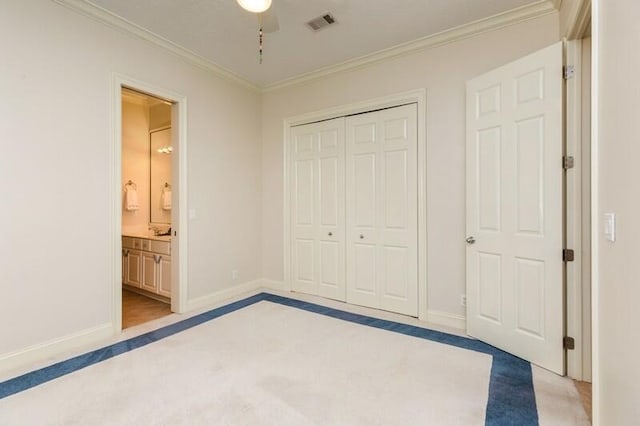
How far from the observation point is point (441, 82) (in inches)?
124

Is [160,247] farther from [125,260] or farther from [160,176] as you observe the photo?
[160,176]

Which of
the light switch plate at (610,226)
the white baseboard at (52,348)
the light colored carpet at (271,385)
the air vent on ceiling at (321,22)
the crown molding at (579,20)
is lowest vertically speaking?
the light colored carpet at (271,385)

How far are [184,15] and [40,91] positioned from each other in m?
1.31

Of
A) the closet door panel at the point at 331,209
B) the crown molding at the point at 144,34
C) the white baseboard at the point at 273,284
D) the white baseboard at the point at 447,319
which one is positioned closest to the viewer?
the crown molding at the point at 144,34

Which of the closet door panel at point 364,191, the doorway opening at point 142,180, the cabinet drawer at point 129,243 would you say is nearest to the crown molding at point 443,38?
the closet door panel at point 364,191

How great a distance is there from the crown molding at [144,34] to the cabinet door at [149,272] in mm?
2384

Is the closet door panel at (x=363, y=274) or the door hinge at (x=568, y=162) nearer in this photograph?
the door hinge at (x=568, y=162)

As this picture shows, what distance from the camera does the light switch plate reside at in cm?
127

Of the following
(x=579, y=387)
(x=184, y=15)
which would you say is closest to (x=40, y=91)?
(x=184, y=15)

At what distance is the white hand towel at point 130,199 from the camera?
4.75 meters

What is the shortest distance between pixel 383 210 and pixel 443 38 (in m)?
1.83

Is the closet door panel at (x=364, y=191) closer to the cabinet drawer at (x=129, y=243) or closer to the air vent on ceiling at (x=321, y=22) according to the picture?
the air vent on ceiling at (x=321, y=22)

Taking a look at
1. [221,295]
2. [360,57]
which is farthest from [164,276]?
[360,57]

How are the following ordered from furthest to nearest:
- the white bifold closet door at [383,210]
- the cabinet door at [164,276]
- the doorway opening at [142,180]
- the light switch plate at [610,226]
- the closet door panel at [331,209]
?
the doorway opening at [142,180] < the closet door panel at [331,209] < the cabinet door at [164,276] < the white bifold closet door at [383,210] < the light switch plate at [610,226]
